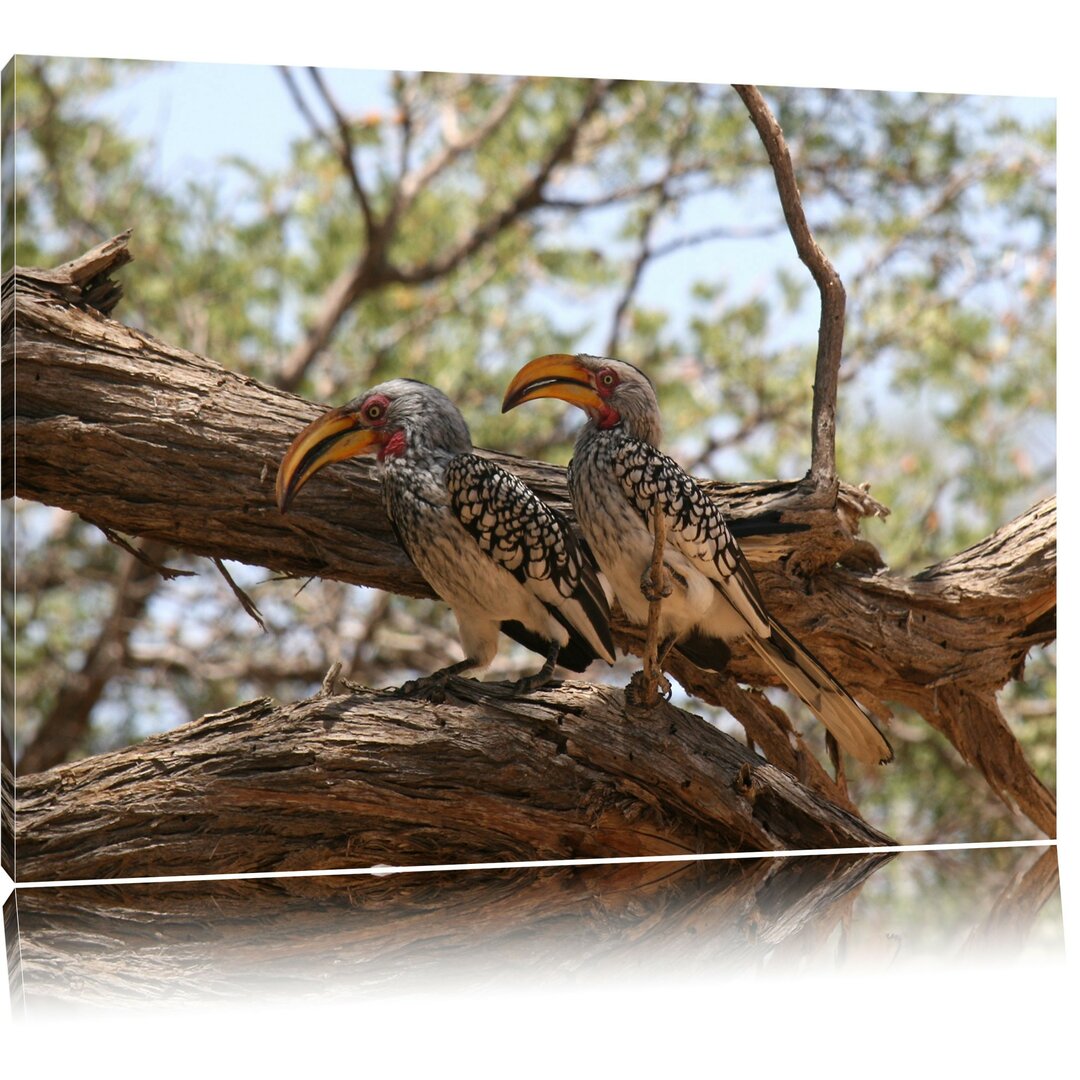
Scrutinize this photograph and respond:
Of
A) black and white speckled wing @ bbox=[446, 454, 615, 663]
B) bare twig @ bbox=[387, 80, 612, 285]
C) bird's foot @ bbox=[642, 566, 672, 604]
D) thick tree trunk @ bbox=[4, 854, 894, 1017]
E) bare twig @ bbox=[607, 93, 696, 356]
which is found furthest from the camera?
bare twig @ bbox=[387, 80, 612, 285]

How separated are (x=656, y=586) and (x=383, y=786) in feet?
2.23

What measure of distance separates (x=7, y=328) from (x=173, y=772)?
39.7 inches

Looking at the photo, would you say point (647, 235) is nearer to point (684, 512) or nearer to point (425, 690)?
point (684, 512)

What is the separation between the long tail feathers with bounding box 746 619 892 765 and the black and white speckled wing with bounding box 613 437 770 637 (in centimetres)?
20

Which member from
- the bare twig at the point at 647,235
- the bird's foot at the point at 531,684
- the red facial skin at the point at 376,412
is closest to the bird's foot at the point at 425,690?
the bird's foot at the point at 531,684

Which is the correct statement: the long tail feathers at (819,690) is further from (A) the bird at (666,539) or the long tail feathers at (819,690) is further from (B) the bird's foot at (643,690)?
(B) the bird's foot at (643,690)

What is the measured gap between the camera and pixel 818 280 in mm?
3258

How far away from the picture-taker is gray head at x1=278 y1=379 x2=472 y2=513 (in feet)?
9.89

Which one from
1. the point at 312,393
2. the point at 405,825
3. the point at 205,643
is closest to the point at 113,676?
the point at 205,643

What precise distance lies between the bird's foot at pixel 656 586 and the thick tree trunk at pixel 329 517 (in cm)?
45

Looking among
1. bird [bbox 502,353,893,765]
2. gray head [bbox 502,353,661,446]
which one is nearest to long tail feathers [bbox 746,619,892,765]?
bird [bbox 502,353,893,765]

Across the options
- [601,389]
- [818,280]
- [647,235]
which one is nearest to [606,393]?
[601,389]

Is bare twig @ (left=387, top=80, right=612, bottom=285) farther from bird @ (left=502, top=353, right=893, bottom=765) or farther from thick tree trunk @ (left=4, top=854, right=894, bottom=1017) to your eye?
thick tree trunk @ (left=4, top=854, right=894, bottom=1017)

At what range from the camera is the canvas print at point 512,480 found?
2869 millimetres
